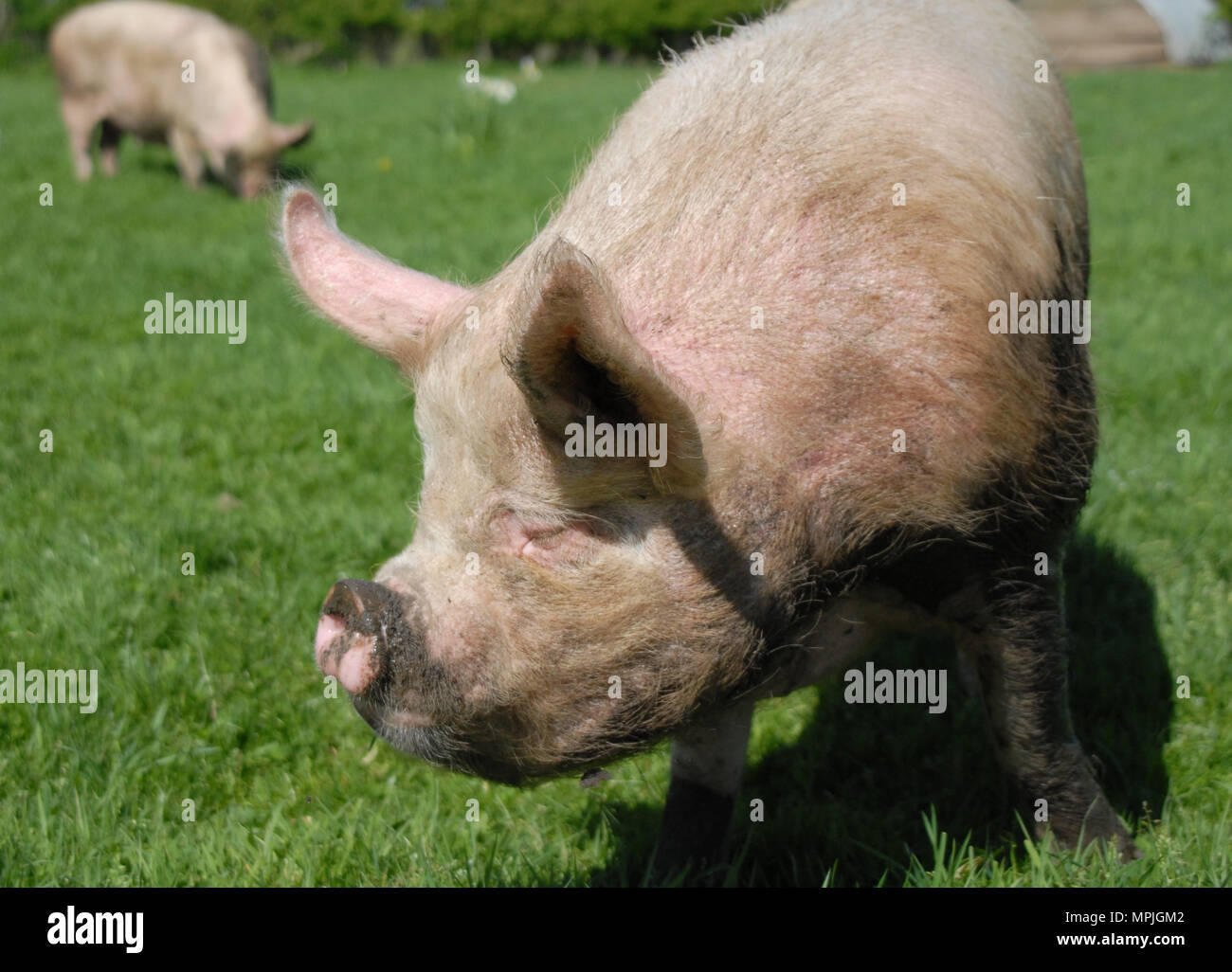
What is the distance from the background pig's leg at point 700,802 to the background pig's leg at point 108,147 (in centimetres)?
1193

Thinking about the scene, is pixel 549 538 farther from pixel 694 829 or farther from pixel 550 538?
pixel 694 829

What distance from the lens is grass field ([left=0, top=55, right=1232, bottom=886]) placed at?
336 centimetres

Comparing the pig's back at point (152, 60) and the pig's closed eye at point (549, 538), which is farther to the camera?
the pig's back at point (152, 60)

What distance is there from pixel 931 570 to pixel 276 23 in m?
28.9

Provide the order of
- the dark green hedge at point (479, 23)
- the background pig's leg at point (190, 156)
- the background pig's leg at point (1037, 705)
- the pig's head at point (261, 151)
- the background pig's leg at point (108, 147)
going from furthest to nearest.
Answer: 1. the dark green hedge at point (479, 23)
2. the background pig's leg at point (108, 147)
3. the background pig's leg at point (190, 156)
4. the pig's head at point (261, 151)
5. the background pig's leg at point (1037, 705)

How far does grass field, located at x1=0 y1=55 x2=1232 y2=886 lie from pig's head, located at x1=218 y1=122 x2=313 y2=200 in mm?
4015

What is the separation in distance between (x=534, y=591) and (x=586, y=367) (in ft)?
1.45

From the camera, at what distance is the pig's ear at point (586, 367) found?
2.00 m

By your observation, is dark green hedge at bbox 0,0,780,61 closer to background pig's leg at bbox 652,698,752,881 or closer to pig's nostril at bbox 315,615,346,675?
background pig's leg at bbox 652,698,752,881

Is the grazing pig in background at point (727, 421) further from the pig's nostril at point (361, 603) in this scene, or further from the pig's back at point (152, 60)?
the pig's back at point (152, 60)

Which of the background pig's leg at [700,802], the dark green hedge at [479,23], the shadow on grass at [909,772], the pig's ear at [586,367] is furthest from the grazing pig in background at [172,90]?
the dark green hedge at [479,23]
